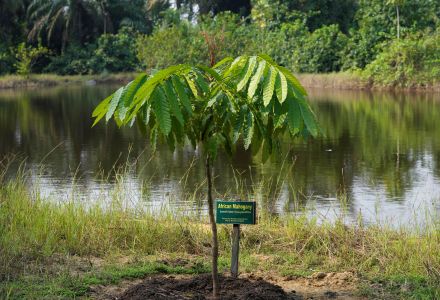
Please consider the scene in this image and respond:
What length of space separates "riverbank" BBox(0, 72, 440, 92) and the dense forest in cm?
39

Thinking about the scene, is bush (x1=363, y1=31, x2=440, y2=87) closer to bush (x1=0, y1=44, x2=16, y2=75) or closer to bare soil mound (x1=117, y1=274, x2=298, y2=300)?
bush (x1=0, y1=44, x2=16, y2=75)

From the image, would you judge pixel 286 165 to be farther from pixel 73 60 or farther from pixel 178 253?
pixel 73 60

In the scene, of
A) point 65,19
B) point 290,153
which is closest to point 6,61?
point 65,19

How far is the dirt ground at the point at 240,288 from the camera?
4.40 metres

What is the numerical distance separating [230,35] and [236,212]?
3433cm

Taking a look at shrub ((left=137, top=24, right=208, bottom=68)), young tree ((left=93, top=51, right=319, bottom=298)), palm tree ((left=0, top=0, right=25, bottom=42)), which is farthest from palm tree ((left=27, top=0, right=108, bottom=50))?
young tree ((left=93, top=51, right=319, bottom=298))

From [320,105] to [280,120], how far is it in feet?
70.2

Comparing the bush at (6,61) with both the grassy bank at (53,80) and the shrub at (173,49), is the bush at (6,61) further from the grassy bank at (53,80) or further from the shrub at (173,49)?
the shrub at (173,49)

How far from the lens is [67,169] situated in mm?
12953

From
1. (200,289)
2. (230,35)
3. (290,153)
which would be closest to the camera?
(200,289)

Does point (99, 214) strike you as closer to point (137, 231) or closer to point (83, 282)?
point (137, 231)

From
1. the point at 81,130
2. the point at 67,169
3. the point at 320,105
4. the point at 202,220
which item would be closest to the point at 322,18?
the point at 320,105

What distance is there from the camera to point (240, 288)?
4547 millimetres

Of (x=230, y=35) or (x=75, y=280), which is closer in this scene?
(x=75, y=280)
